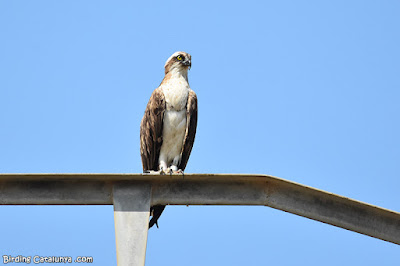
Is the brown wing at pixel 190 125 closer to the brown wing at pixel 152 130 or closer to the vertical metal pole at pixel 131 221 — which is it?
the brown wing at pixel 152 130

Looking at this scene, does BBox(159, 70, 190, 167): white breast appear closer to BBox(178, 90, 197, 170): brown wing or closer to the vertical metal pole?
BBox(178, 90, 197, 170): brown wing

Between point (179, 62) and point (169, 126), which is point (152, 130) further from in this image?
point (179, 62)

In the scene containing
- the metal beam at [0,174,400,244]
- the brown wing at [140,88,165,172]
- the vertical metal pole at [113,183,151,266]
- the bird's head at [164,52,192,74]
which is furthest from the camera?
the bird's head at [164,52,192,74]

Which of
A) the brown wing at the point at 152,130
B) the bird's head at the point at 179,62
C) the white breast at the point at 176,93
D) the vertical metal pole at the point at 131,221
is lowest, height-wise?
the vertical metal pole at the point at 131,221

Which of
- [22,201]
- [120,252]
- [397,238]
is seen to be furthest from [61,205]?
[397,238]

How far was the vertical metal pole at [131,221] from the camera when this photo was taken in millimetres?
4609

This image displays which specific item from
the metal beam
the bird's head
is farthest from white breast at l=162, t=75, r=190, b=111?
the metal beam

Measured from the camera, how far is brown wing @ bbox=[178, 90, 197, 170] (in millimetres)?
8641

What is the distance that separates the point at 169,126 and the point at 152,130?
24cm

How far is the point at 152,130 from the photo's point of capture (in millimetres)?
8648

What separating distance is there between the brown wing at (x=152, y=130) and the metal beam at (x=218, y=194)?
3.65 meters

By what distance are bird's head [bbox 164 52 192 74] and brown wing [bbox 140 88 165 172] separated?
1.49 feet

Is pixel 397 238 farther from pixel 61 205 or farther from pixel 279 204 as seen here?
pixel 61 205

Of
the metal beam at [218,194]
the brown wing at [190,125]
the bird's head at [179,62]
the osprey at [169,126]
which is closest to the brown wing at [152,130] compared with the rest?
the osprey at [169,126]
